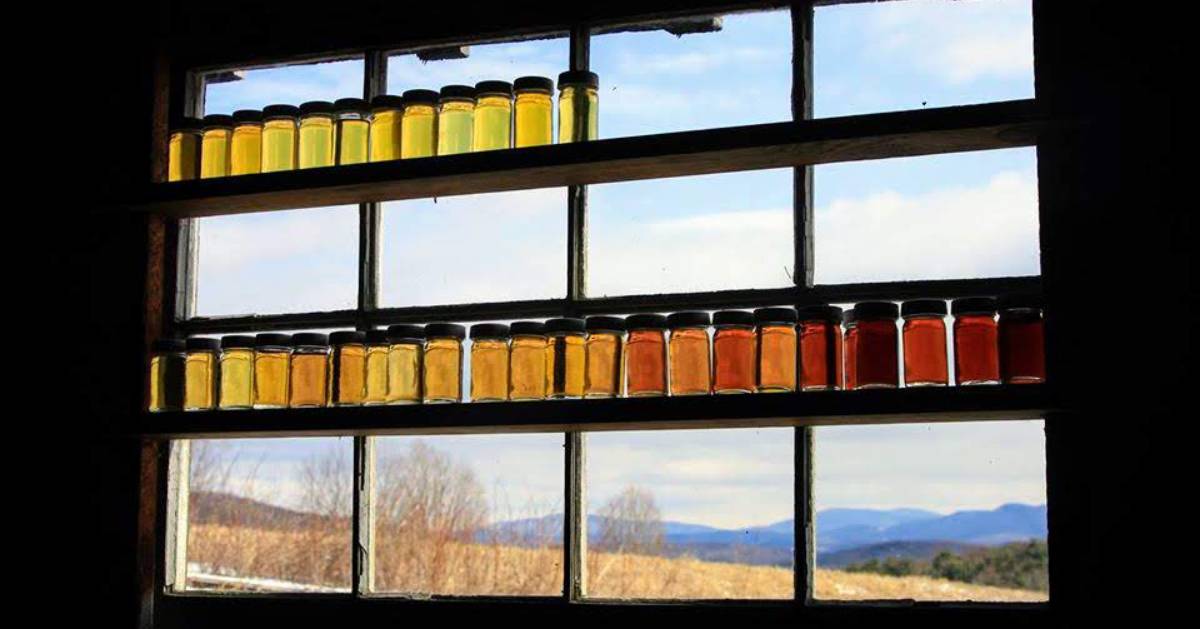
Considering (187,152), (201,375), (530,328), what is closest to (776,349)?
(530,328)

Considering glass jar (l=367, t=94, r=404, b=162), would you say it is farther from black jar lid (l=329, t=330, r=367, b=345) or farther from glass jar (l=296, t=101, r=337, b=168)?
black jar lid (l=329, t=330, r=367, b=345)

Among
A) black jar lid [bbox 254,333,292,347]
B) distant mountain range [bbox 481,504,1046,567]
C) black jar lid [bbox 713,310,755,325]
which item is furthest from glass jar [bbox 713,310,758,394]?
black jar lid [bbox 254,333,292,347]

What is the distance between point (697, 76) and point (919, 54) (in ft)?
1.19

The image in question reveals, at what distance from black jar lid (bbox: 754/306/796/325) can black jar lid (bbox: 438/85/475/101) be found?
23.2 inches

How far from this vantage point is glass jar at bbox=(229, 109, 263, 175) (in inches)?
93.5

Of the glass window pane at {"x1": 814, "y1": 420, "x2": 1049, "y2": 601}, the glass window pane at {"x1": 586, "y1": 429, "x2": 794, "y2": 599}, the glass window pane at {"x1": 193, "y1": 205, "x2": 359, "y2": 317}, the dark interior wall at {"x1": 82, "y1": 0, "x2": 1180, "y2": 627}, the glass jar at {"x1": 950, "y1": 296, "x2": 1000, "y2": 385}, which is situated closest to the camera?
the dark interior wall at {"x1": 82, "y1": 0, "x2": 1180, "y2": 627}

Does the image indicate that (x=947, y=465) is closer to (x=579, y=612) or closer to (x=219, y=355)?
(x=579, y=612)

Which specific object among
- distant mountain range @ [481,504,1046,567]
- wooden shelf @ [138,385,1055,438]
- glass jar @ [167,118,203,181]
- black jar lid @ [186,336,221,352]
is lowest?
distant mountain range @ [481,504,1046,567]

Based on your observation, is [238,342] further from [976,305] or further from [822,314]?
[976,305]

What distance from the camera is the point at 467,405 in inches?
82.9

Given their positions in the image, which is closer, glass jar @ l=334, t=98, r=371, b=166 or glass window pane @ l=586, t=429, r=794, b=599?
glass window pane @ l=586, t=429, r=794, b=599

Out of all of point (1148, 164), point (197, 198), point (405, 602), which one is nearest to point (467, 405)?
point (405, 602)

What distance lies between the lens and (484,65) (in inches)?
97.3

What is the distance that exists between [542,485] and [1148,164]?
1.05m
